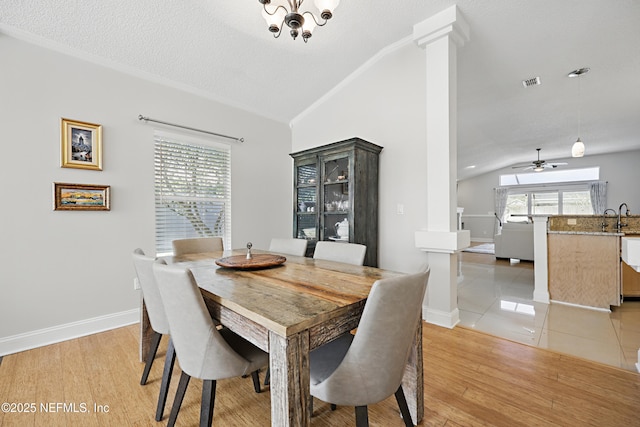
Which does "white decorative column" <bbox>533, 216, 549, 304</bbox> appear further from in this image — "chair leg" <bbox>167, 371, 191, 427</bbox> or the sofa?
"chair leg" <bbox>167, 371, 191, 427</bbox>

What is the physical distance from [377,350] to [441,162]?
2.06 metres

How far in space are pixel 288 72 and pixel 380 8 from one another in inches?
46.4

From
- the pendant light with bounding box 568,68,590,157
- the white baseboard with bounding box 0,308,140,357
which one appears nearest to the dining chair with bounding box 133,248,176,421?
the white baseboard with bounding box 0,308,140,357

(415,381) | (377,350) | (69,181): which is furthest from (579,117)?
(69,181)

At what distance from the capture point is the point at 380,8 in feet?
7.99

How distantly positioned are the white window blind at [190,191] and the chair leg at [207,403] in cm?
215

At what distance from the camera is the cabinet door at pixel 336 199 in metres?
2.97

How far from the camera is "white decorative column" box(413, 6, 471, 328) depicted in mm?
2465

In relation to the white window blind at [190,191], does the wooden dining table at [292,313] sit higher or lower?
lower

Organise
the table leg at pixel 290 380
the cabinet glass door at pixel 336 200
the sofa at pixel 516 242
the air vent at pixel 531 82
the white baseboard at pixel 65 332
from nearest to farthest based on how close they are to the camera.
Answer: the table leg at pixel 290 380, the white baseboard at pixel 65 332, the cabinet glass door at pixel 336 200, the air vent at pixel 531 82, the sofa at pixel 516 242

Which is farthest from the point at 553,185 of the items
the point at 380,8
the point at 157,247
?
the point at 157,247

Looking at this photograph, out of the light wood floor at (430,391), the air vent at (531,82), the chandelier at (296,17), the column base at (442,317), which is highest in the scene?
the air vent at (531,82)

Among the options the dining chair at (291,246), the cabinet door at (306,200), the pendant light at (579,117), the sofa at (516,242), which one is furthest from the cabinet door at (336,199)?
the sofa at (516,242)

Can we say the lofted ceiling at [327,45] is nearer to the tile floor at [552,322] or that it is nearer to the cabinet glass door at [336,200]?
the cabinet glass door at [336,200]
